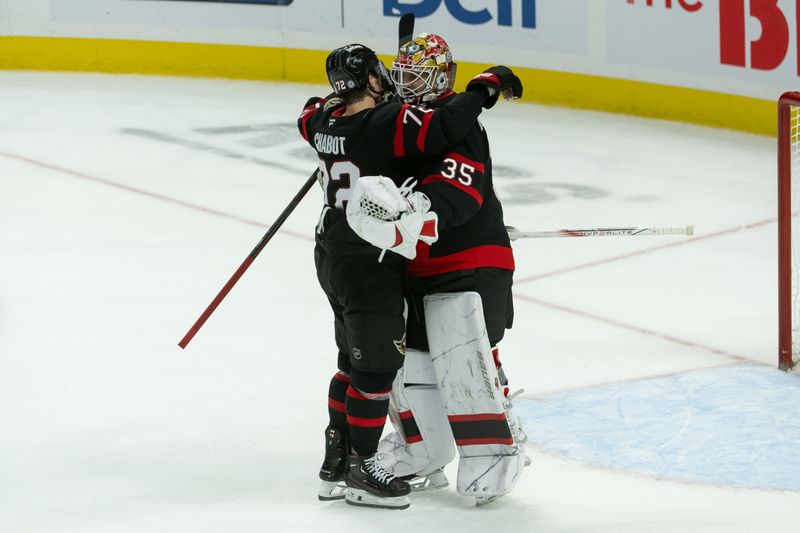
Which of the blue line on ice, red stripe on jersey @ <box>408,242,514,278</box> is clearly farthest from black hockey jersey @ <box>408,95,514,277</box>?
the blue line on ice

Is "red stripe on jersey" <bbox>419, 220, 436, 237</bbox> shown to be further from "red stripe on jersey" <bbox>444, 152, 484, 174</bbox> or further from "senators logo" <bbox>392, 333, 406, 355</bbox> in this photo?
"senators logo" <bbox>392, 333, 406, 355</bbox>

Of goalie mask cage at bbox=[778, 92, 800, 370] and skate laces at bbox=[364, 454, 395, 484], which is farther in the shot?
goalie mask cage at bbox=[778, 92, 800, 370]

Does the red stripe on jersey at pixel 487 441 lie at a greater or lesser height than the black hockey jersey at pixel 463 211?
lesser

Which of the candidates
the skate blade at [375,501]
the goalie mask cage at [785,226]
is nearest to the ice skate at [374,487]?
the skate blade at [375,501]

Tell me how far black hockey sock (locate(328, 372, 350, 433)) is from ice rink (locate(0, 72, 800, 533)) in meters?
0.20

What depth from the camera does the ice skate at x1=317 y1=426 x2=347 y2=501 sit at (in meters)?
3.43

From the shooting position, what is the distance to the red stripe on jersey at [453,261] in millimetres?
3256

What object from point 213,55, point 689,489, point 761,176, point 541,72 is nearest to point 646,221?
point 761,176

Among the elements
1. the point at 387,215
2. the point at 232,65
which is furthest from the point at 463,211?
the point at 232,65

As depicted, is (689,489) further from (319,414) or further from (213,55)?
(213,55)

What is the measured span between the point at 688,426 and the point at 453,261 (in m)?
1.05

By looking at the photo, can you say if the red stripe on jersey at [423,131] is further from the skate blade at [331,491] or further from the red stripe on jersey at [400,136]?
the skate blade at [331,491]

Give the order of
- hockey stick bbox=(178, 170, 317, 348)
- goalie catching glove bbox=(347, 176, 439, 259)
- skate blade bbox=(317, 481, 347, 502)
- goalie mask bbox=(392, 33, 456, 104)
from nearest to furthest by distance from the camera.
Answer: goalie catching glove bbox=(347, 176, 439, 259), goalie mask bbox=(392, 33, 456, 104), skate blade bbox=(317, 481, 347, 502), hockey stick bbox=(178, 170, 317, 348)

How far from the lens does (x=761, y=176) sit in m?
7.07
